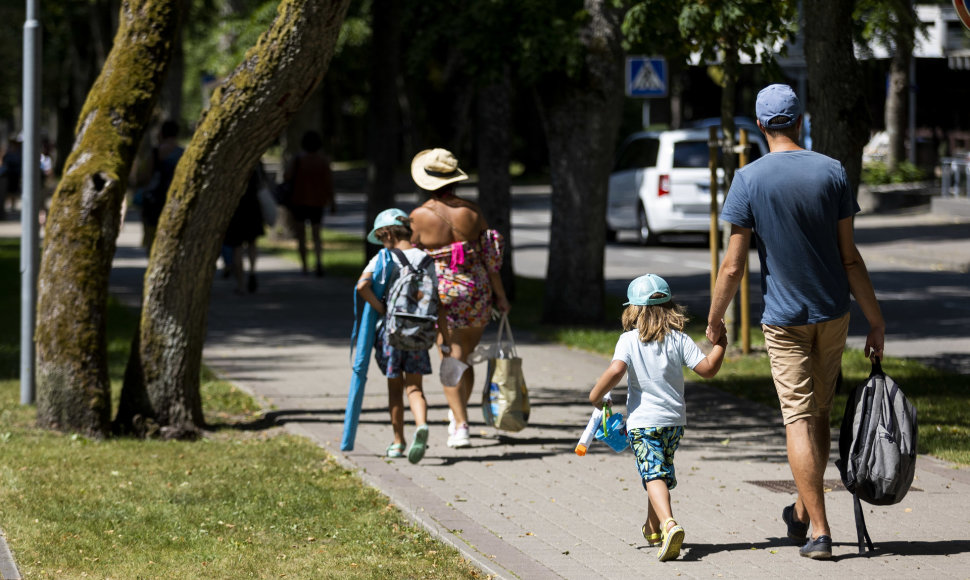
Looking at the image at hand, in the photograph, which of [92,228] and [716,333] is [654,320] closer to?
[716,333]

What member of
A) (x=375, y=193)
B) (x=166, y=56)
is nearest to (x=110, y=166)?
(x=166, y=56)

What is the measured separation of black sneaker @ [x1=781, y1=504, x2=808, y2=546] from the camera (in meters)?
6.33

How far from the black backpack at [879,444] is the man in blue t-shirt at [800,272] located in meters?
0.17

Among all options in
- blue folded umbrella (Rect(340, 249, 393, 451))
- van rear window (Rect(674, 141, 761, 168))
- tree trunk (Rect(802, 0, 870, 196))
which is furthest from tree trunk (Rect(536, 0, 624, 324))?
van rear window (Rect(674, 141, 761, 168))

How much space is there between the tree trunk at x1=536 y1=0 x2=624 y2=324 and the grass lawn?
5.34 metres

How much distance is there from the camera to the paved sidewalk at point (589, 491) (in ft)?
20.1

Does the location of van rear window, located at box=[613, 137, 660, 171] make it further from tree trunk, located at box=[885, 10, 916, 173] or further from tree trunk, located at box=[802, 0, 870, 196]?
tree trunk, located at box=[802, 0, 870, 196]

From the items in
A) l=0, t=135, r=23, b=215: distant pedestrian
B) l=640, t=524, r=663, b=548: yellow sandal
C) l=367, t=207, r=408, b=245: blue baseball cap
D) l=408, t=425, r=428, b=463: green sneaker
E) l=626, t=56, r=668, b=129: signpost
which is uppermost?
l=626, t=56, r=668, b=129: signpost

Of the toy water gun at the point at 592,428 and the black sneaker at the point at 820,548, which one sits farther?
the toy water gun at the point at 592,428

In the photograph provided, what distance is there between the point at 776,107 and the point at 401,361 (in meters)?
3.13

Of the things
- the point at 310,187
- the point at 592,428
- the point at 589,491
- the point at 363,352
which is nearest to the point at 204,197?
the point at 363,352

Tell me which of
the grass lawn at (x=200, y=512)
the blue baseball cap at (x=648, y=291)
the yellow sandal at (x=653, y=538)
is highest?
the blue baseball cap at (x=648, y=291)

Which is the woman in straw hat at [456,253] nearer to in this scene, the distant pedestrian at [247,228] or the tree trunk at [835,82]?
the tree trunk at [835,82]


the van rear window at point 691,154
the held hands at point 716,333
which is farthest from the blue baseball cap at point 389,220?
the van rear window at point 691,154
